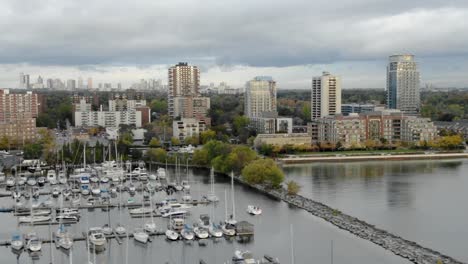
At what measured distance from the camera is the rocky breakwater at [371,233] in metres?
6.88

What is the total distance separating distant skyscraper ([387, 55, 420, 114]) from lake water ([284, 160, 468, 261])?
46.7ft

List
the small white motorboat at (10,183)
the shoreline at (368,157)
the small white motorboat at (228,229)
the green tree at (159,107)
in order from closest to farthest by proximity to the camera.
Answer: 1. the small white motorboat at (228,229)
2. the small white motorboat at (10,183)
3. the shoreline at (368,157)
4. the green tree at (159,107)

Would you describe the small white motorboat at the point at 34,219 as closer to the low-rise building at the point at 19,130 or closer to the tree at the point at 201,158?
the tree at the point at 201,158

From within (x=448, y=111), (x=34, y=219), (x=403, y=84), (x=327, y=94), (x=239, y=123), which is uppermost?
(x=403, y=84)

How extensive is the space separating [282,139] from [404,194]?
730cm

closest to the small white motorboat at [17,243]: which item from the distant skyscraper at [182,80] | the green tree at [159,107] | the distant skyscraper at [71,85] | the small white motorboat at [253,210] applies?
the small white motorboat at [253,210]

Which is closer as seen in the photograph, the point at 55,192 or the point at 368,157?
the point at 55,192

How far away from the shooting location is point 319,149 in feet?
59.3

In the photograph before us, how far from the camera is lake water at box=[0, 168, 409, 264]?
705 cm

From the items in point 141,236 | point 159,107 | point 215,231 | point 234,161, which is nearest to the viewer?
point 141,236

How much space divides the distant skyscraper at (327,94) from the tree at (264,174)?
12.3m

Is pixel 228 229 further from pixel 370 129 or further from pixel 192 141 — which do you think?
pixel 370 129

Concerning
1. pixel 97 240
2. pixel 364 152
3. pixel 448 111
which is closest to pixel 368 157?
pixel 364 152

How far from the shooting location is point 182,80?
97.1 ft
